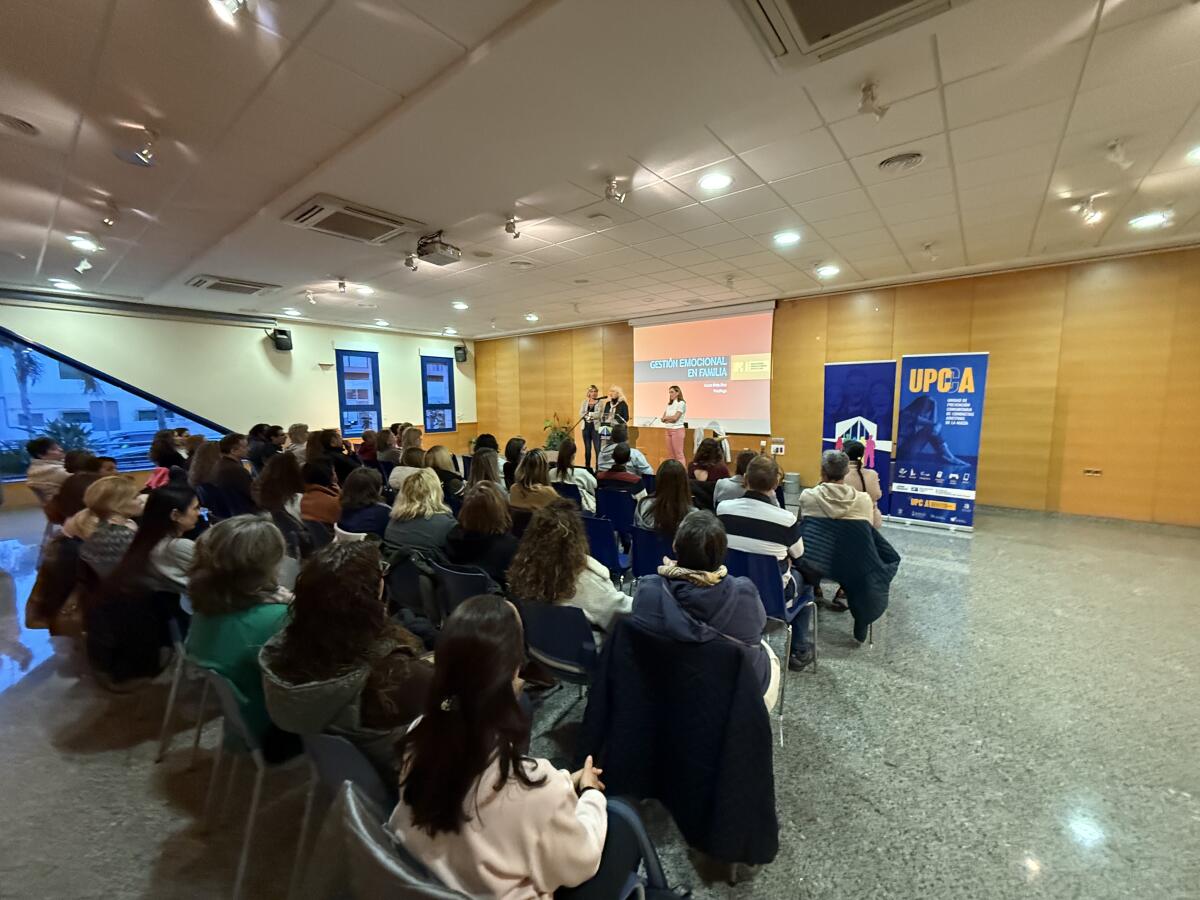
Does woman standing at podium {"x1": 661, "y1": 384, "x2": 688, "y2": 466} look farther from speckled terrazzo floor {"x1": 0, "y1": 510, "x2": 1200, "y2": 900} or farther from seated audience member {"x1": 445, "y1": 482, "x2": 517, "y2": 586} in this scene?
seated audience member {"x1": 445, "y1": 482, "x2": 517, "y2": 586}

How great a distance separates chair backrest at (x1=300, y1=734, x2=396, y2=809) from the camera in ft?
4.09

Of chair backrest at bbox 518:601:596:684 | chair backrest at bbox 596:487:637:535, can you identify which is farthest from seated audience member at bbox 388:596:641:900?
chair backrest at bbox 596:487:637:535

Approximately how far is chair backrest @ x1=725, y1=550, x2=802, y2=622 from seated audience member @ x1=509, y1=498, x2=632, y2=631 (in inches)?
33.3

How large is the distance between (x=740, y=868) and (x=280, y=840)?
1.72m

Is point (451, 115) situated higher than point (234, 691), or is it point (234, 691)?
point (451, 115)

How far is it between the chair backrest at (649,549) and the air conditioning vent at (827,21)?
8.55 ft

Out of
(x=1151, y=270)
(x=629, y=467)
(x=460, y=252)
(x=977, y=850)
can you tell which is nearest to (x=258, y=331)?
(x=460, y=252)

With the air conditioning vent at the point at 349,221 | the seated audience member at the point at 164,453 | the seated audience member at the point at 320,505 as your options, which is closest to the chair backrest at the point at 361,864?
the seated audience member at the point at 320,505

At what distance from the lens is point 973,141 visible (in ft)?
10.5

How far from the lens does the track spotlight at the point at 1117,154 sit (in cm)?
322

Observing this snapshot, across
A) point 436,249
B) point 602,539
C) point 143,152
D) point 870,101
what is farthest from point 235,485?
point 870,101

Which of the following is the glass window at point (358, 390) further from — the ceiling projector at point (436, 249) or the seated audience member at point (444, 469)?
the seated audience member at point (444, 469)

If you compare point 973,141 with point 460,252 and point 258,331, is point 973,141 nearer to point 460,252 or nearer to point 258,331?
point 460,252

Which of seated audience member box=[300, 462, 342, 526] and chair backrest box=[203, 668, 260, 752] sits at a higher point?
seated audience member box=[300, 462, 342, 526]
